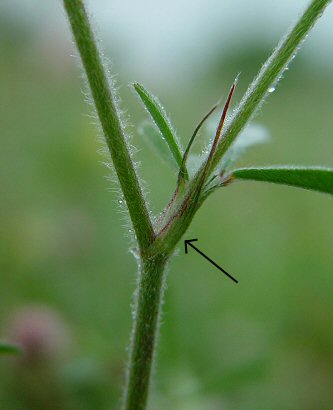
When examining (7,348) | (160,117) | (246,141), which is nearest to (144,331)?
(7,348)

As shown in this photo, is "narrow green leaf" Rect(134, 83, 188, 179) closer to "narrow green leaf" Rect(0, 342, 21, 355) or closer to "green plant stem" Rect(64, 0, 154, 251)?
"green plant stem" Rect(64, 0, 154, 251)

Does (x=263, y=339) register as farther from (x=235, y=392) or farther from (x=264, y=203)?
(x=264, y=203)

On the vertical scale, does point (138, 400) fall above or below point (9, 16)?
below

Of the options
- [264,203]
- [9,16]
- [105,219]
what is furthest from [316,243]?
[9,16]

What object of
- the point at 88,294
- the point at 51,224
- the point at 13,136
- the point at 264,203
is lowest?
the point at 88,294

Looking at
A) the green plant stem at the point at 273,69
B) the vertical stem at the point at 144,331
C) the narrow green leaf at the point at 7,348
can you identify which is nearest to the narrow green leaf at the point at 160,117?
the green plant stem at the point at 273,69

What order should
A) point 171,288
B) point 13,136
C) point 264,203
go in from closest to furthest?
point 171,288 → point 264,203 → point 13,136

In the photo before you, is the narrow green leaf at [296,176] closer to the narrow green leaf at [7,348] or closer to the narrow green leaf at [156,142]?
the narrow green leaf at [156,142]
